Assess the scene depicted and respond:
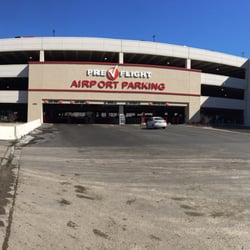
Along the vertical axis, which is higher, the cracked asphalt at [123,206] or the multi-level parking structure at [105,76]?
the multi-level parking structure at [105,76]

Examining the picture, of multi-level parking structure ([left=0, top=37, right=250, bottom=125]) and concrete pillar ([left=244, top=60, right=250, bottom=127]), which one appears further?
concrete pillar ([left=244, top=60, right=250, bottom=127])

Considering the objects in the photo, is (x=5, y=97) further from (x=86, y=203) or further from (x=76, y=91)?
(x=86, y=203)

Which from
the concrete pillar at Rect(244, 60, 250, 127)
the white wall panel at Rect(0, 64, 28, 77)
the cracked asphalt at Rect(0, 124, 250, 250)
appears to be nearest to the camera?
the cracked asphalt at Rect(0, 124, 250, 250)

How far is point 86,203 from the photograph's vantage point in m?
6.29

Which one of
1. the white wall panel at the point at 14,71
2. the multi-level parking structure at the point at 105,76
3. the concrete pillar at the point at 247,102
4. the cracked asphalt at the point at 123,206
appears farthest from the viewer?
the concrete pillar at the point at 247,102

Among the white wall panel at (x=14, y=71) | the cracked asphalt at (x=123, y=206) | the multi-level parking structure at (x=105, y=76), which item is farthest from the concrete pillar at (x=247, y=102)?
the cracked asphalt at (x=123, y=206)

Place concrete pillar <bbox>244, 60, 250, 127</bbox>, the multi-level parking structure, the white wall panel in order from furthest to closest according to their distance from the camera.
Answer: concrete pillar <bbox>244, 60, 250, 127</bbox> → the white wall panel → the multi-level parking structure

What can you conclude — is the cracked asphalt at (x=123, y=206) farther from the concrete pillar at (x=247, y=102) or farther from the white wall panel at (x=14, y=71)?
the concrete pillar at (x=247, y=102)

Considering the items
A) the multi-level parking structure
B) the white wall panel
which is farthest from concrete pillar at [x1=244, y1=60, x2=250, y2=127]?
the white wall panel

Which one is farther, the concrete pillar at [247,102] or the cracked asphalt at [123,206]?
the concrete pillar at [247,102]

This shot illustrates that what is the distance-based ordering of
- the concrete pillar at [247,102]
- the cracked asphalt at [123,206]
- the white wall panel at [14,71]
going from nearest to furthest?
1. the cracked asphalt at [123,206]
2. the white wall panel at [14,71]
3. the concrete pillar at [247,102]

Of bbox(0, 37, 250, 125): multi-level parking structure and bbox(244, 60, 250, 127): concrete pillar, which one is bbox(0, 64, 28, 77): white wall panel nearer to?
bbox(0, 37, 250, 125): multi-level parking structure

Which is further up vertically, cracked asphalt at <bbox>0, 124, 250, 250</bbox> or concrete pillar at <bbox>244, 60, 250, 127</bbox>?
concrete pillar at <bbox>244, 60, 250, 127</bbox>

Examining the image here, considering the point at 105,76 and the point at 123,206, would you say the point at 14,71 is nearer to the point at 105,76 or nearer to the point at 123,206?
the point at 105,76
